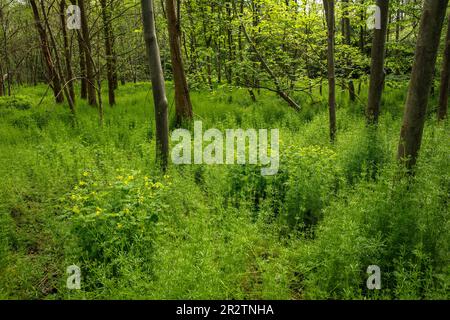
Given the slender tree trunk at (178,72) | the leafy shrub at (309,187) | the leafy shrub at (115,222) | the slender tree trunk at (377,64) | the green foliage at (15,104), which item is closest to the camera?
the leafy shrub at (115,222)

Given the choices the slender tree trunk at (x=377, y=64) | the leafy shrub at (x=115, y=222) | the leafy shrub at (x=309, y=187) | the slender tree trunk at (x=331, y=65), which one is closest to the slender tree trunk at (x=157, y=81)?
the leafy shrub at (x=115, y=222)

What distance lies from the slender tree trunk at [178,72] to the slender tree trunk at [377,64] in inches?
183

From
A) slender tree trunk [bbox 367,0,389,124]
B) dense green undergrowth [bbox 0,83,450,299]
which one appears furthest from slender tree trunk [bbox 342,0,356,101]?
dense green undergrowth [bbox 0,83,450,299]

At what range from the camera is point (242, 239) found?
138 inches

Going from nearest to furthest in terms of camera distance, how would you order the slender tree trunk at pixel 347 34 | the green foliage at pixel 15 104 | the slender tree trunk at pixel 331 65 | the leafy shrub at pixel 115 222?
1. the leafy shrub at pixel 115 222
2. the slender tree trunk at pixel 331 65
3. the slender tree trunk at pixel 347 34
4. the green foliage at pixel 15 104

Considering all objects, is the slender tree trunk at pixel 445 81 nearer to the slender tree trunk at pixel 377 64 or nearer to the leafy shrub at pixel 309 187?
the slender tree trunk at pixel 377 64

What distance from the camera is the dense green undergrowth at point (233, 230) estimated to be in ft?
10.0

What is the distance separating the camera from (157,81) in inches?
235

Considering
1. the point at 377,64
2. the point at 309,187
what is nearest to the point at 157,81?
the point at 309,187

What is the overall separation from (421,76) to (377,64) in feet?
8.07

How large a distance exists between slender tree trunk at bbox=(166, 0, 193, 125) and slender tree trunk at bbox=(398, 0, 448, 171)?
579 cm

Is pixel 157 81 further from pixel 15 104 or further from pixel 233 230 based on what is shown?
pixel 15 104
